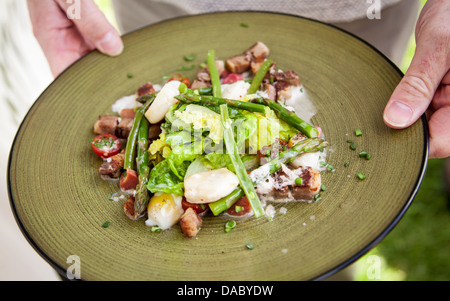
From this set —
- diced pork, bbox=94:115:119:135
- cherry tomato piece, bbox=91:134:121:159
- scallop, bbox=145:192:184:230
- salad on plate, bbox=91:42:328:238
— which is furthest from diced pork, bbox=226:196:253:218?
diced pork, bbox=94:115:119:135

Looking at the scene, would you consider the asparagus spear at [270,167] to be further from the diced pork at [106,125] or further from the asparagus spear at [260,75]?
the diced pork at [106,125]

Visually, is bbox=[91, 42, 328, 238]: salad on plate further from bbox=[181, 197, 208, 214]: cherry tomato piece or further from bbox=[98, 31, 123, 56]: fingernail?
bbox=[98, 31, 123, 56]: fingernail

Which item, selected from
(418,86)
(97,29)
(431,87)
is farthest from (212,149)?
(97,29)

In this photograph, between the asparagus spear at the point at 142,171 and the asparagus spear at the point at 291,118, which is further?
the asparagus spear at the point at 291,118

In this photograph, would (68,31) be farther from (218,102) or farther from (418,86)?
(418,86)

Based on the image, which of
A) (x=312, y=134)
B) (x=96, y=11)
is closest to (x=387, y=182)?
(x=312, y=134)

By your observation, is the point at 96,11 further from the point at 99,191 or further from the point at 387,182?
the point at 387,182

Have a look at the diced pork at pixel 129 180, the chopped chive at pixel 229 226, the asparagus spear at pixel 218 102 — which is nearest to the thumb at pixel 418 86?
the asparagus spear at pixel 218 102
